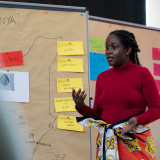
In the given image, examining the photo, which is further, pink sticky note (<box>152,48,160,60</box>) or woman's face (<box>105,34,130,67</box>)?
pink sticky note (<box>152,48,160,60</box>)

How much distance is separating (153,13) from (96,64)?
5.74 feet

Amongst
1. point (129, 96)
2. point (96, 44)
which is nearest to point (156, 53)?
point (96, 44)

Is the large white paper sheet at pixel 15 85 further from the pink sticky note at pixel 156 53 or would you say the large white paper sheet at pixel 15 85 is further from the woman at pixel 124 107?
the pink sticky note at pixel 156 53

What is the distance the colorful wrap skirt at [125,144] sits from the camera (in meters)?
1.23

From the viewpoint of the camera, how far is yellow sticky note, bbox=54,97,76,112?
194 centimetres

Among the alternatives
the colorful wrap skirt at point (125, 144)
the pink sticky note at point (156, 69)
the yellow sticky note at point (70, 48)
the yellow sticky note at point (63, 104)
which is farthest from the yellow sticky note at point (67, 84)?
the pink sticky note at point (156, 69)

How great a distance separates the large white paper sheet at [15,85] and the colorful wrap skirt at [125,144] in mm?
767

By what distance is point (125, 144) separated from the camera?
1.25 metres

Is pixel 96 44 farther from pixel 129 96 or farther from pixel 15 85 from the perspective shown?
pixel 129 96

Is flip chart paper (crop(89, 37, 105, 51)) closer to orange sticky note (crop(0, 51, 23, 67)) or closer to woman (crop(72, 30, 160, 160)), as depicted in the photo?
orange sticky note (crop(0, 51, 23, 67))

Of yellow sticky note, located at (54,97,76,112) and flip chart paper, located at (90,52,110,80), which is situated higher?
flip chart paper, located at (90,52,110,80)

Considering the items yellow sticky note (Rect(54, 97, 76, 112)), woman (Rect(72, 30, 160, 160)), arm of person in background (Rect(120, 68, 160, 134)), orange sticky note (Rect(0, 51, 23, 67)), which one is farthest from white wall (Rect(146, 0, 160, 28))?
arm of person in background (Rect(120, 68, 160, 134))

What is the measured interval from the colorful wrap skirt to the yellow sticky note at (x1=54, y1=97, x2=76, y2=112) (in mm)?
682

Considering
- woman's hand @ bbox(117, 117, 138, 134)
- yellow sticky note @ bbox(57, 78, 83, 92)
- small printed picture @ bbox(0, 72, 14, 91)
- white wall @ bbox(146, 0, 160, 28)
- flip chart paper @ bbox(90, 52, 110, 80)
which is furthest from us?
white wall @ bbox(146, 0, 160, 28)
